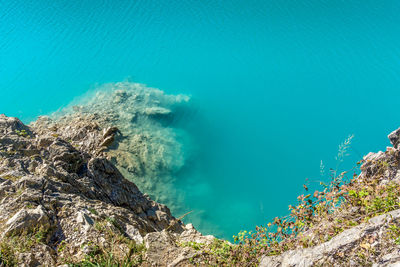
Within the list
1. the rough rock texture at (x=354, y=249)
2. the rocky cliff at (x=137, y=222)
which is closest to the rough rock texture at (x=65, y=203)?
the rocky cliff at (x=137, y=222)

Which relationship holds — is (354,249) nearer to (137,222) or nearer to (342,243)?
(342,243)

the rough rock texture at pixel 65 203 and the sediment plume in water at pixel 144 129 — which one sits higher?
the sediment plume in water at pixel 144 129

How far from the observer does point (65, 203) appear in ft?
14.3

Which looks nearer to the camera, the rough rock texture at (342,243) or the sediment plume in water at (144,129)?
the rough rock texture at (342,243)

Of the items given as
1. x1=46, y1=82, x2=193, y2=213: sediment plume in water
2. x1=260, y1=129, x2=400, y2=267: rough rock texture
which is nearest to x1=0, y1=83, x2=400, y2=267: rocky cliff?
x1=260, y1=129, x2=400, y2=267: rough rock texture

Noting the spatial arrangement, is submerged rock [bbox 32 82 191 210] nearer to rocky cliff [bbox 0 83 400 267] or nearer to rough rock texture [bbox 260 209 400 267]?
rocky cliff [bbox 0 83 400 267]

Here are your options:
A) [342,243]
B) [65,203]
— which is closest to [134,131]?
[65,203]

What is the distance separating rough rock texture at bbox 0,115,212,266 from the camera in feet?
11.7

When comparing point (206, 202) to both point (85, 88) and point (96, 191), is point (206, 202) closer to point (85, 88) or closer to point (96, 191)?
point (96, 191)

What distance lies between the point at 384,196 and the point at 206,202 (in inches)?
232

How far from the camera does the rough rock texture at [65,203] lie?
141 inches

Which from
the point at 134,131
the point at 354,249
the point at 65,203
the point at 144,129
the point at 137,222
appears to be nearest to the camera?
the point at 354,249

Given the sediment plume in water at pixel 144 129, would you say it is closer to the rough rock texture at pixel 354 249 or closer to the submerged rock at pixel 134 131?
the submerged rock at pixel 134 131

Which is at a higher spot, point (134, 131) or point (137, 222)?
point (134, 131)
